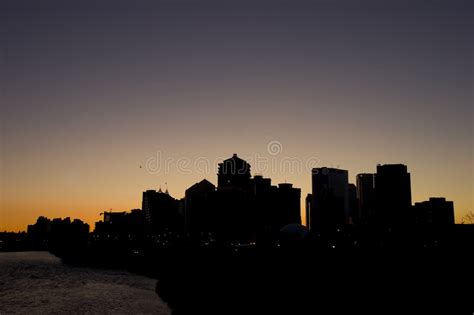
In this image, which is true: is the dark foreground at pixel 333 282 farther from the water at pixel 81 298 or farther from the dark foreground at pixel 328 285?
the water at pixel 81 298

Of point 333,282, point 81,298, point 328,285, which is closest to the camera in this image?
point 328,285

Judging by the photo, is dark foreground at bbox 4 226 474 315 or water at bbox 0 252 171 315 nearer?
dark foreground at bbox 4 226 474 315

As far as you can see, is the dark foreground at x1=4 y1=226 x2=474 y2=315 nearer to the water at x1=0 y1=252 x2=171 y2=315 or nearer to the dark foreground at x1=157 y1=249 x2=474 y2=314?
the dark foreground at x1=157 y1=249 x2=474 y2=314

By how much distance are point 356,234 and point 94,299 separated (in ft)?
379

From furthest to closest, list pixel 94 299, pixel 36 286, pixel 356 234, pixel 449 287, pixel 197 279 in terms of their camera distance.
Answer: pixel 356 234, pixel 36 286, pixel 197 279, pixel 94 299, pixel 449 287

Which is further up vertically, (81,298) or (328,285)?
(328,285)

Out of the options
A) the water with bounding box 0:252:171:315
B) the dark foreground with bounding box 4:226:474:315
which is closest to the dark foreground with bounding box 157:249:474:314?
the dark foreground with bounding box 4:226:474:315

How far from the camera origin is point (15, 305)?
114m

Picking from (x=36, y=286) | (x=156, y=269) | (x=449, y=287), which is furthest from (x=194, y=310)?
(x=156, y=269)

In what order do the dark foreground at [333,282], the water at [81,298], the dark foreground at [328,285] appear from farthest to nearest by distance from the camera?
the water at [81,298]
the dark foreground at [333,282]
the dark foreground at [328,285]

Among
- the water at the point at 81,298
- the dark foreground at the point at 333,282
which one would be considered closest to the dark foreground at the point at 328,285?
the dark foreground at the point at 333,282

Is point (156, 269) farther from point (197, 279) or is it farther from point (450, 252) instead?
point (450, 252)

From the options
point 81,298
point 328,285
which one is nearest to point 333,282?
point 328,285

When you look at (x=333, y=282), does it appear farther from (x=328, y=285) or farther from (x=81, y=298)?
(x=81, y=298)
